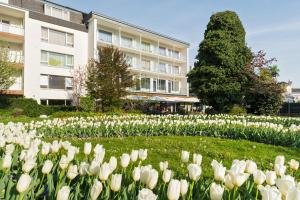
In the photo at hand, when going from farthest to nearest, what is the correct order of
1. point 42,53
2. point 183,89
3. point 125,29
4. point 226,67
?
point 183,89, point 125,29, point 42,53, point 226,67

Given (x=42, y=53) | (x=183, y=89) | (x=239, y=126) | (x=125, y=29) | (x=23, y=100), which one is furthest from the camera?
(x=183, y=89)

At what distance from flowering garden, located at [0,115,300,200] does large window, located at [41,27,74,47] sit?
26.7 meters

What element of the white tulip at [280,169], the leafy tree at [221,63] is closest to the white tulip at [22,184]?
the white tulip at [280,169]

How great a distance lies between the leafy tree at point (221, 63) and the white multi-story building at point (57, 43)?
22.0 ft

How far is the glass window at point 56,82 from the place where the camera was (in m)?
Answer: 35.8

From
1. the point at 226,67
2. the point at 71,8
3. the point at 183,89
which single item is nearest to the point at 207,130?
the point at 226,67

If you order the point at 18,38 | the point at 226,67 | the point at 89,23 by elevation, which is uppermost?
the point at 89,23

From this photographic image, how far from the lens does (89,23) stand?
39719 millimetres

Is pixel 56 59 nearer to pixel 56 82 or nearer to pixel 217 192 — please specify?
pixel 56 82

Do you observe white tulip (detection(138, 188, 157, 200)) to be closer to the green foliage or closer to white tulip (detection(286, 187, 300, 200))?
white tulip (detection(286, 187, 300, 200))

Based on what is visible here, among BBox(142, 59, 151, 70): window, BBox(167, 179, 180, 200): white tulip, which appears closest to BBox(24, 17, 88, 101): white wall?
BBox(142, 59, 151, 70): window

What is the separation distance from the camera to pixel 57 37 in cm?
3712

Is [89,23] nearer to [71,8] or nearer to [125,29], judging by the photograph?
[71,8]

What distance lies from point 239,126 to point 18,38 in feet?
89.9
